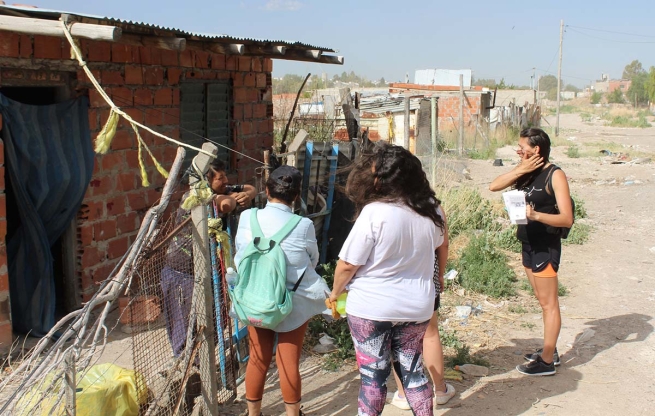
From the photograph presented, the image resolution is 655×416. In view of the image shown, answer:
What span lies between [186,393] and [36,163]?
2.56 meters

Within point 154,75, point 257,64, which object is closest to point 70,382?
point 154,75

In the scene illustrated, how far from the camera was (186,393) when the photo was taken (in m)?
3.46

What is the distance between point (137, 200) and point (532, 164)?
12.2 ft

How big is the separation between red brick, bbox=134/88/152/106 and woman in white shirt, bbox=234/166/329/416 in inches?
122

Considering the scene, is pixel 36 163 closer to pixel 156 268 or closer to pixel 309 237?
pixel 156 268

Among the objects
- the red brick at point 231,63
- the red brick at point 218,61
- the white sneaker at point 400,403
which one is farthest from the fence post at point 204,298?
the red brick at point 231,63

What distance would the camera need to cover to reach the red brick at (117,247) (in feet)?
18.9

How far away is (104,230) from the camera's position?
18.5 feet

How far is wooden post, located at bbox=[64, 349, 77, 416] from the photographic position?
237 centimetres

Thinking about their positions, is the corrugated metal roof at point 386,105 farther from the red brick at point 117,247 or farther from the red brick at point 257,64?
the red brick at point 117,247

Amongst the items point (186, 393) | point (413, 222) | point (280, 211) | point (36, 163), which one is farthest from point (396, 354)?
point (36, 163)

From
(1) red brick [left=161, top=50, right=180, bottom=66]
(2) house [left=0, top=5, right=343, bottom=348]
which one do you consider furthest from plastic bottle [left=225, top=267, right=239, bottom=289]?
(1) red brick [left=161, top=50, right=180, bottom=66]

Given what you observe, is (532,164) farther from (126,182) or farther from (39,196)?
(39,196)

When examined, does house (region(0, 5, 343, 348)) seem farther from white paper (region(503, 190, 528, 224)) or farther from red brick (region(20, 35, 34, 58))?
white paper (region(503, 190, 528, 224))
